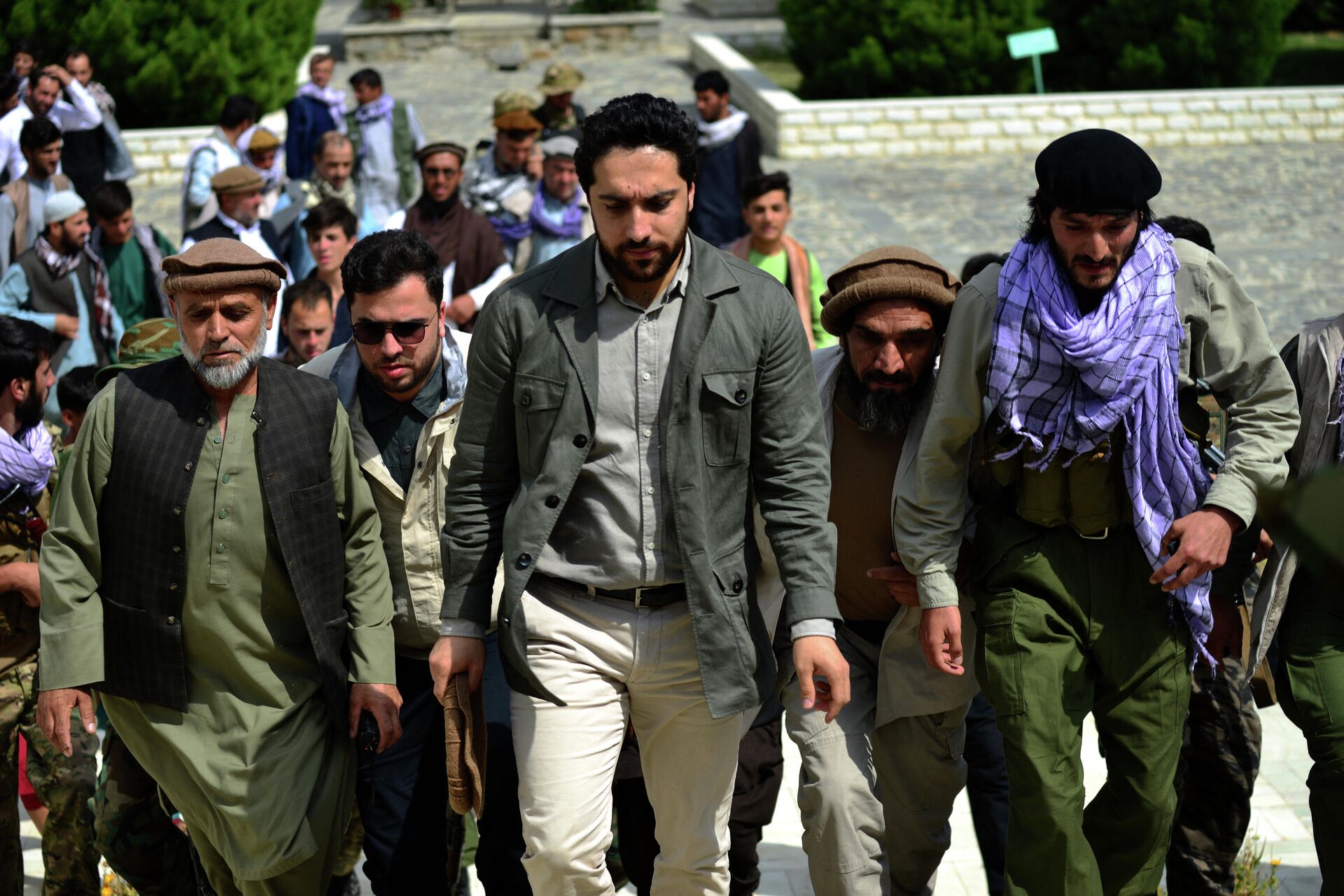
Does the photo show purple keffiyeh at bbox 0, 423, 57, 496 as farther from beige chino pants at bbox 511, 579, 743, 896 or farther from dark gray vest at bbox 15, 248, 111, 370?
dark gray vest at bbox 15, 248, 111, 370

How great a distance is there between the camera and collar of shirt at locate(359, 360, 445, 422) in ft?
13.5

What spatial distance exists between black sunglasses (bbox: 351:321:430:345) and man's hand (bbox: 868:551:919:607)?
4.44 feet

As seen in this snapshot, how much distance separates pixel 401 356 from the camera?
13.3 feet

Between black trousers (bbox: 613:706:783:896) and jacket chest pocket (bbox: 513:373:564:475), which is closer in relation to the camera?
jacket chest pocket (bbox: 513:373:564:475)

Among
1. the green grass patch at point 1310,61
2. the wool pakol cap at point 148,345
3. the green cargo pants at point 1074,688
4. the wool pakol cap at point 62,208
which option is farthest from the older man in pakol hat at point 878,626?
the green grass patch at point 1310,61

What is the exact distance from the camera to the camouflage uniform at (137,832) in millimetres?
4066

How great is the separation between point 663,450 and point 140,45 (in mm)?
17024

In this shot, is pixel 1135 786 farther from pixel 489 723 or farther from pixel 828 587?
pixel 489 723

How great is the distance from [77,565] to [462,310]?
3.71 meters

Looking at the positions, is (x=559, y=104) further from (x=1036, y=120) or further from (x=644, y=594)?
(x=1036, y=120)

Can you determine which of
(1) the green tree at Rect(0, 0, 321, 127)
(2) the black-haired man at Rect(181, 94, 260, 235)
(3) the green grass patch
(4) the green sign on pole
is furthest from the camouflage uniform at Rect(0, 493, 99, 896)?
(3) the green grass patch

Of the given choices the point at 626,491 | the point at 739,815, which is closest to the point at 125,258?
the point at 739,815

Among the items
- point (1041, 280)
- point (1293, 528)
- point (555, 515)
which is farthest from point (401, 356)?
point (1293, 528)

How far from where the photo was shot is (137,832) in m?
4.08
